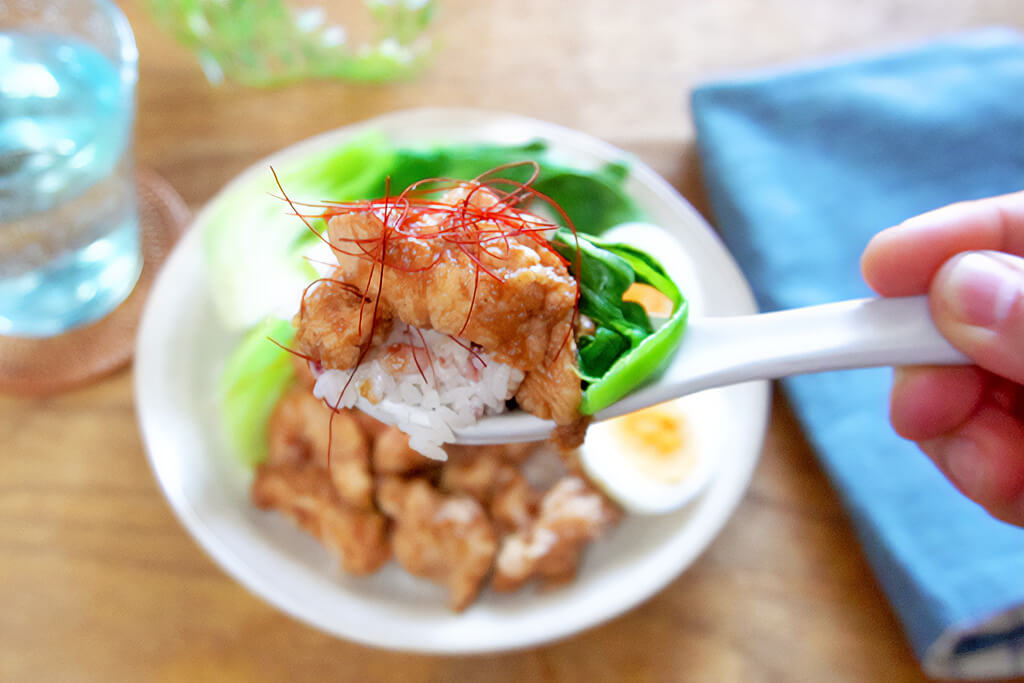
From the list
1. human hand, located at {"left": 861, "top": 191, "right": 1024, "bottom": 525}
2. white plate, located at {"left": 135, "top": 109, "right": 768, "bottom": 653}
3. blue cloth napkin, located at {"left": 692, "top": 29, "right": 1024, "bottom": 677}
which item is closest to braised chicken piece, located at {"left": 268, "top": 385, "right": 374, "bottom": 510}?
white plate, located at {"left": 135, "top": 109, "right": 768, "bottom": 653}

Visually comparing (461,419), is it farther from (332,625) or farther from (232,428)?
(232,428)

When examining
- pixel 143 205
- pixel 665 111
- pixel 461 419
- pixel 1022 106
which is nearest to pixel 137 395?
pixel 143 205

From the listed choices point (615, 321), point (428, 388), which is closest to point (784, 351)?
point (615, 321)

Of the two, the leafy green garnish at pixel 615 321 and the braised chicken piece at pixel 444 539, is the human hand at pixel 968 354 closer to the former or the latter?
the leafy green garnish at pixel 615 321

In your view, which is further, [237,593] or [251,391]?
[251,391]

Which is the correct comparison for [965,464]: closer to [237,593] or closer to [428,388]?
[428,388]
